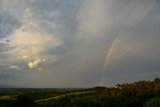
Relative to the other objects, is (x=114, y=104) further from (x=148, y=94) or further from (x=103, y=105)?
(x=148, y=94)

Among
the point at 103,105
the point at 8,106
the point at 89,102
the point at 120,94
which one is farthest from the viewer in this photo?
the point at 120,94

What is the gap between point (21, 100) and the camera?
133 metres

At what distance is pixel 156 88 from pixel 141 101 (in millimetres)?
43306

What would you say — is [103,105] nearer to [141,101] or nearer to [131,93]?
[141,101]

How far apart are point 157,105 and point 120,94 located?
249 feet

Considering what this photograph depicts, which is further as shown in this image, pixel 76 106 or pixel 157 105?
pixel 76 106

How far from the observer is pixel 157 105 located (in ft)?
393

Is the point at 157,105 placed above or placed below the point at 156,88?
below

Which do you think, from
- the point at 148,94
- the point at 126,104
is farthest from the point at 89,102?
the point at 148,94

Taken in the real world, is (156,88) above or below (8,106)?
above

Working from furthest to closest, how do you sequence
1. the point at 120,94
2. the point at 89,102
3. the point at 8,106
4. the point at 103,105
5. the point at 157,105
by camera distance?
1. the point at 120,94
2. the point at 89,102
3. the point at 103,105
4. the point at 8,106
5. the point at 157,105

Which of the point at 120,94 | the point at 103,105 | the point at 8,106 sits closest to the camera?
the point at 8,106

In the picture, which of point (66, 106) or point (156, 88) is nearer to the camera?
point (66, 106)

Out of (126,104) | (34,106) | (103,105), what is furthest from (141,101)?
(34,106)
